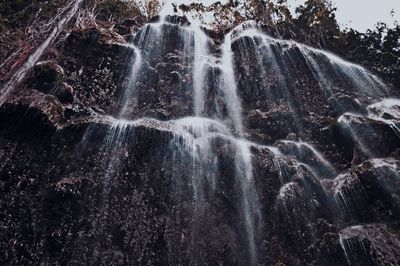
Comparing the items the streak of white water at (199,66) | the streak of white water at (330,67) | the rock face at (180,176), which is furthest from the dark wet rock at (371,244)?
the streak of white water at (330,67)

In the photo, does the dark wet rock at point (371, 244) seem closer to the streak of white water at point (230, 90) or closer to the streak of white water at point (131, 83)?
the streak of white water at point (230, 90)

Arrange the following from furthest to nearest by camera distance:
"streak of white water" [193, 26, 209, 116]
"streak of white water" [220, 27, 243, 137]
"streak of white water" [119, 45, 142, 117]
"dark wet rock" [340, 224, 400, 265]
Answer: "streak of white water" [193, 26, 209, 116], "streak of white water" [220, 27, 243, 137], "streak of white water" [119, 45, 142, 117], "dark wet rock" [340, 224, 400, 265]

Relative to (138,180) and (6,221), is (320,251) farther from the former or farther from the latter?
(6,221)

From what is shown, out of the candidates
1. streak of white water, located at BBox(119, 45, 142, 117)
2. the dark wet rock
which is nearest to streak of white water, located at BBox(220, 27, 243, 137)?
streak of white water, located at BBox(119, 45, 142, 117)

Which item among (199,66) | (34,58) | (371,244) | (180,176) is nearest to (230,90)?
(199,66)

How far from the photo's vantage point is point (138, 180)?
10.7 meters

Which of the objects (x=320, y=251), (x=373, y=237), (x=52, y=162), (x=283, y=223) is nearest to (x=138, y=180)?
(x=52, y=162)

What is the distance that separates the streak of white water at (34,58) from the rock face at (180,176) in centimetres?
33

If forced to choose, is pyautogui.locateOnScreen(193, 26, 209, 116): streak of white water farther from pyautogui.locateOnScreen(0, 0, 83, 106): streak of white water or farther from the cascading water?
pyautogui.locateOnScreen(0, 0, 83, 106): streak of white water

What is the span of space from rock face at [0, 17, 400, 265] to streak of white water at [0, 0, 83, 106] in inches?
12.9

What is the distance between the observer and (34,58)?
13.2m

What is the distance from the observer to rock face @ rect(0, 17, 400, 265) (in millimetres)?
9516

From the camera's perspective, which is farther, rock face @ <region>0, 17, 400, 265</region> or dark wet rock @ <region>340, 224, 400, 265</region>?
rock face @ <region>0, 17, 400, 265</region>

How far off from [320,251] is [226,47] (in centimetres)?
1254
